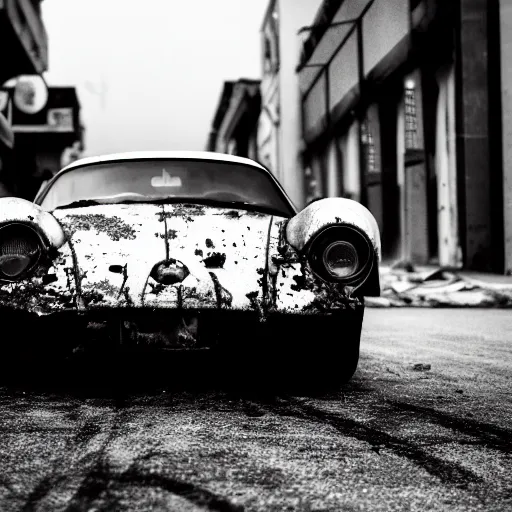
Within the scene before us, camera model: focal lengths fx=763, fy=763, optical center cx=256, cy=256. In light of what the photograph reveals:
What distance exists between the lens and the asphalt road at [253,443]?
173 cm

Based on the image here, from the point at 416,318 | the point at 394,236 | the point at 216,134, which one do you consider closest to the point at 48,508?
the point at 416,318

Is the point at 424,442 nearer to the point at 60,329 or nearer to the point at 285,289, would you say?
the point at 285,289

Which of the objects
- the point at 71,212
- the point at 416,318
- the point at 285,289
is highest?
the point at 71,212

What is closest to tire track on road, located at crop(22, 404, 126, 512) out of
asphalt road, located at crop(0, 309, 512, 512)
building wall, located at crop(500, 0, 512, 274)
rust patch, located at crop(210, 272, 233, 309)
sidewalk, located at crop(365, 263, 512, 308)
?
asphalt road, located at crop(0, 309, 512, 512)

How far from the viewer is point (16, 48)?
19094mm

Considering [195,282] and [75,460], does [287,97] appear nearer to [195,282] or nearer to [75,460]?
[195,282]

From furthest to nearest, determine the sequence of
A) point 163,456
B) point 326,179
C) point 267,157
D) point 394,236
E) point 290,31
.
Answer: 1. point 267,157
2. point 290,31
3. point 326,179
4. point 394,236
5. point 163,456

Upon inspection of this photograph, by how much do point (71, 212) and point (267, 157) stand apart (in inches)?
907

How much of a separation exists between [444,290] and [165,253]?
20.1 feet

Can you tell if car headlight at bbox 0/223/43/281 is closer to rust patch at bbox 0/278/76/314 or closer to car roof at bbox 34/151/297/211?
rust patch at bbox 0/278/76/314

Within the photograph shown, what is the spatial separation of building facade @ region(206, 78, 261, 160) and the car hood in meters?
24.9

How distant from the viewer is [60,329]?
2.90m

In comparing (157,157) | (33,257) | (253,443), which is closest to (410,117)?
(157,157)

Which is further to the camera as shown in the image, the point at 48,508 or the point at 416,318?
the point at 416,318
